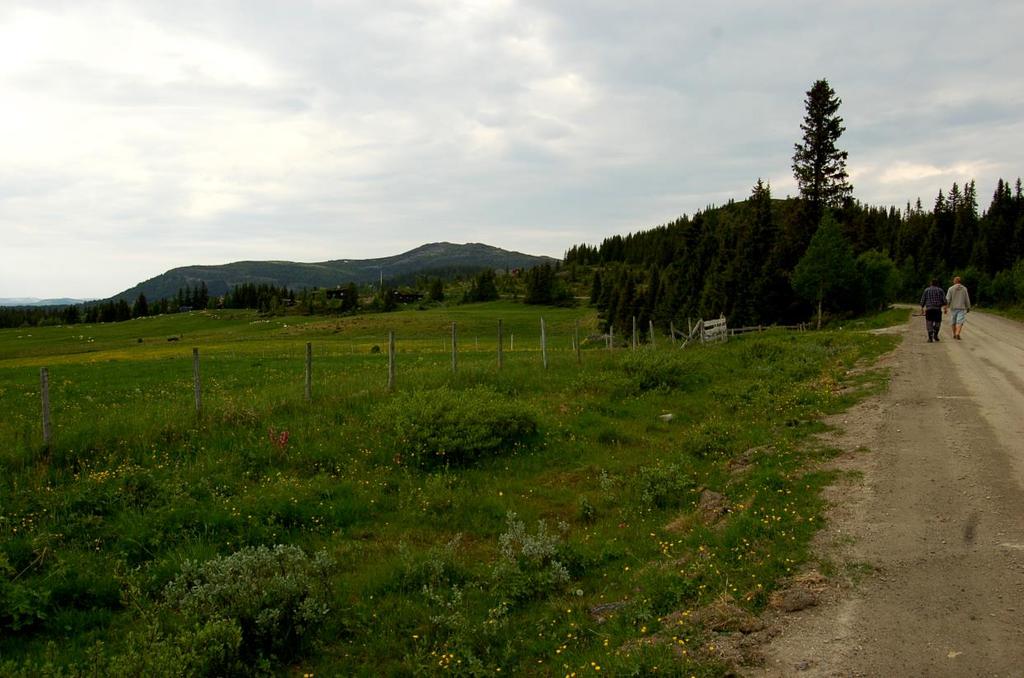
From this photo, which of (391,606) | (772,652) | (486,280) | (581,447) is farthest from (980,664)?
(486,280)

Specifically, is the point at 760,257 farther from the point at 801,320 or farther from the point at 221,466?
the point at 221,466

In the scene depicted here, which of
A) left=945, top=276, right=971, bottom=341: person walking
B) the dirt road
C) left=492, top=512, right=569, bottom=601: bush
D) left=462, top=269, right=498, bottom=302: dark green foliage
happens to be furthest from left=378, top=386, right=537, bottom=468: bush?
left=462, top=269, right=498, bottom=302: dark green foliage

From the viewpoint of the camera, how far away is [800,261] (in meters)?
43.1

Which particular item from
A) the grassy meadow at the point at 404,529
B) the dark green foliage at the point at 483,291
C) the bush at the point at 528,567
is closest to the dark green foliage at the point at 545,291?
the dark green foliage at the point at 483,291

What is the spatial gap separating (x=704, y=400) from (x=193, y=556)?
1279 cm

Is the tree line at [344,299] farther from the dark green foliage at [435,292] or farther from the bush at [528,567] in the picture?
the bush at [528,567]

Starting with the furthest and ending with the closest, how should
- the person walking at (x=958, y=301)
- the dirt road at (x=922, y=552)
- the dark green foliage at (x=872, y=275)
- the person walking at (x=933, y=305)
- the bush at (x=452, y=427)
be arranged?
the dark green foliage at (x=872, y=275) → the person walking at (x=958, y=301) → the person walking at (x=933, y=305) → the bush at (x=452, y=427) → the dirt road at (x=922, y=552)

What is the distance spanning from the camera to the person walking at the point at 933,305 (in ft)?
67.5

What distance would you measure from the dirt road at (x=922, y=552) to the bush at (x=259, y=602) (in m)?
4.31

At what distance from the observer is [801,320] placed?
54312 mm

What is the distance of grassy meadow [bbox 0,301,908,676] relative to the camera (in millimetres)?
5613

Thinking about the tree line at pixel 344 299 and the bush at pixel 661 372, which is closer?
the bush at pixel 661 372

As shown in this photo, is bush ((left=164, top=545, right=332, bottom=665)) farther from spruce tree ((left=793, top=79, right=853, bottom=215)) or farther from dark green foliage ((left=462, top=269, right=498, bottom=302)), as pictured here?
dark green foliage ((left=462, top=269, right=498, bottom=302))

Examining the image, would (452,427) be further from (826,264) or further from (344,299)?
(344,299)
